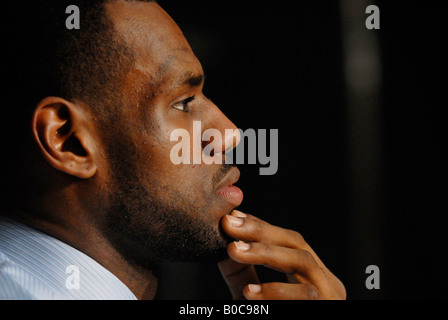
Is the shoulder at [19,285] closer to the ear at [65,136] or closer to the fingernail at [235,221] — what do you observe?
the ear at [65,136]

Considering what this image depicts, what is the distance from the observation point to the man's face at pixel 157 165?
1083mm

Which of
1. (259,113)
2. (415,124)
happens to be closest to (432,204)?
(415,124)

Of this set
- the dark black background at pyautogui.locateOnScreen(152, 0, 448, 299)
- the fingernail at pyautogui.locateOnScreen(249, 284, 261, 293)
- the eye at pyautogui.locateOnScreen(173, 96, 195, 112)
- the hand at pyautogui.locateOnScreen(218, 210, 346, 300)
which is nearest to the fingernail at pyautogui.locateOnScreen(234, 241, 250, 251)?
the hand at pyautogui.locateOnScreen(218, 210, 346, 300)

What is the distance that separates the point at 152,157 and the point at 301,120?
3.26ft

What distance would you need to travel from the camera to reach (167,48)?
3.68 ft

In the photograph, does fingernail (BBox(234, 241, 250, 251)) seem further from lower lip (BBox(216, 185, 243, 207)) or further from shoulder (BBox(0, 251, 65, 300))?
shoulder (BBox(0, 251, 65, 300))

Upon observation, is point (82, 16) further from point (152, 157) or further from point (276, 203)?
point (276, 203)

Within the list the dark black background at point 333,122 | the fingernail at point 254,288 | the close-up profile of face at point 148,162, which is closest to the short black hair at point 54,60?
the close-up profile of face at point 148,162

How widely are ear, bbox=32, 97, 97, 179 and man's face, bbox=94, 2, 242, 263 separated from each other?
55mm

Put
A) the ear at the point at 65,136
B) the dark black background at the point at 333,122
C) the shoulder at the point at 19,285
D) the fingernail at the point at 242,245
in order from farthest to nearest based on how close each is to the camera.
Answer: the dark black background at the point at 333,122, the fingernail at the point at 242,245, the ear at the point at 65,136, the shoulder at the point at 19,285

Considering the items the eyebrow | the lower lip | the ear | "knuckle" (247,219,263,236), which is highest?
the eyebrow

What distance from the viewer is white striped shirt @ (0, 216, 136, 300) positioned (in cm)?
94

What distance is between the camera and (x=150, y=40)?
3.63ft

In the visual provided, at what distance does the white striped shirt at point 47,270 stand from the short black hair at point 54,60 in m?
0.19
